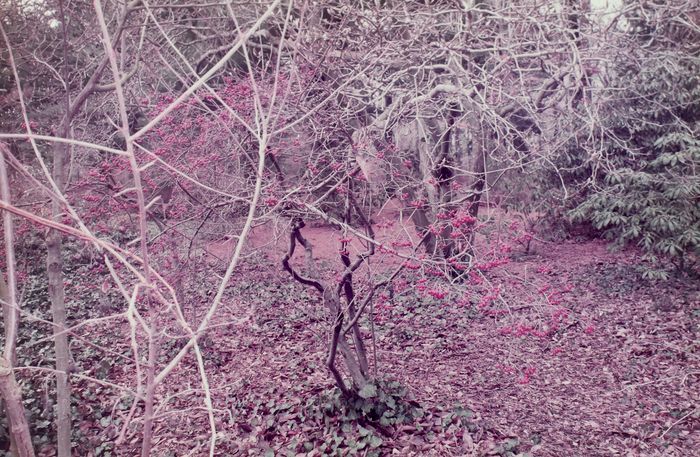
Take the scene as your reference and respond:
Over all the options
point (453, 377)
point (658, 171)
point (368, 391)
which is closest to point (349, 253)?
point (368, 391)

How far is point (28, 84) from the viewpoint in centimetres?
629

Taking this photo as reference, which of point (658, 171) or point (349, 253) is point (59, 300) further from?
point (658, 171)

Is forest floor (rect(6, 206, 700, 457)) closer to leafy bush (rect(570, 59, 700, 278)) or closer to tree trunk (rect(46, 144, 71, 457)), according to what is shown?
tree trunk (rect(46, 144, 71, 457))

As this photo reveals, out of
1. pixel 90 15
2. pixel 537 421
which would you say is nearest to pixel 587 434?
pixel 537 421

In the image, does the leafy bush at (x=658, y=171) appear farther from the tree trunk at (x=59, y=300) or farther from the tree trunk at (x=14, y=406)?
the tree trunk at (x=14, y=406)

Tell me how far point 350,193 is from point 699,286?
5.66 meters

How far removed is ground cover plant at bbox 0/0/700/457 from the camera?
3406mm

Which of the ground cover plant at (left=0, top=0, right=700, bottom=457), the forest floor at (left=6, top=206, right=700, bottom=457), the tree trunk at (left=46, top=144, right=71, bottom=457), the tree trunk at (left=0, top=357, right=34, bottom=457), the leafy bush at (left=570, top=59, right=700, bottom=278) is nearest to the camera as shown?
the tree trunk at (left=0, top=357, right=34, bottom=457)

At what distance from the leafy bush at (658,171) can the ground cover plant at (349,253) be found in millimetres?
39

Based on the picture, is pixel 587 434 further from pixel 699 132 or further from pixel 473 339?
pixel 699 132

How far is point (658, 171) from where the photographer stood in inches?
293

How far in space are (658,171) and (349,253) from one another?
5445 millimetres

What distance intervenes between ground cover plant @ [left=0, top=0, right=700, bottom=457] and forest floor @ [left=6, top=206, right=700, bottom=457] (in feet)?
0.09

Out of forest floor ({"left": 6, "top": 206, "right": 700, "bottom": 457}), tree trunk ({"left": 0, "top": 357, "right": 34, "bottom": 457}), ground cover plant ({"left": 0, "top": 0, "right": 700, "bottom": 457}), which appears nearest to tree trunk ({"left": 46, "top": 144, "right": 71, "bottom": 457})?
ground cover plant ({"left": 0, "top": 0, "right": 700, "bottom": 457})
